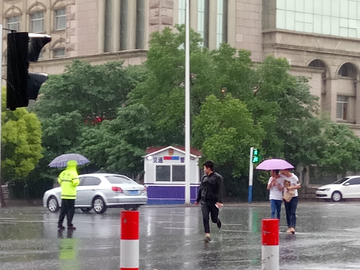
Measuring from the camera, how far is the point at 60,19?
227 feet

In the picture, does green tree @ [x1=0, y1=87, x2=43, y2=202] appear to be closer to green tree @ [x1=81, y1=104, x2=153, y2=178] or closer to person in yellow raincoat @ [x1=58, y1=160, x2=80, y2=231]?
green tree @ [x1=81, y1=104, x2=153, y2=178]

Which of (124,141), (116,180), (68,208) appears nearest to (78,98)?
(124,141)

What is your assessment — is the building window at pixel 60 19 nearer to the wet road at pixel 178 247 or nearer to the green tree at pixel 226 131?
the green tree at pixel 226 131

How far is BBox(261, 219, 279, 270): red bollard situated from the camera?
27.6ft

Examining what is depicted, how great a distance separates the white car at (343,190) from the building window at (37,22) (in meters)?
28.3

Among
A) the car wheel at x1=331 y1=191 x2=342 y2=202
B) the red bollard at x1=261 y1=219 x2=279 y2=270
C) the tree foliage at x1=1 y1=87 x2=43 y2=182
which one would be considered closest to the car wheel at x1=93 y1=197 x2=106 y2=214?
the tree foliage at x1=1 y1=87 x2=43 y2=182

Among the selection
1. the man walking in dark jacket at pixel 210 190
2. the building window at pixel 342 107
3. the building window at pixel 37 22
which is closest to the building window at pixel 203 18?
the building window at pixel 342 107

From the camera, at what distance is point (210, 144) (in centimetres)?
4522

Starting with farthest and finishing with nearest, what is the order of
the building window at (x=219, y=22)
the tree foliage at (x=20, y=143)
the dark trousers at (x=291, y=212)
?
the building window at (x=219, y=22), the tree foliage at (x=20, y=143), the dark trousers at (x=291, y=212)

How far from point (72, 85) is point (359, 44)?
90.3ft

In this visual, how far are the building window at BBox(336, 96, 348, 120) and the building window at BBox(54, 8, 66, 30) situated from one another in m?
21.4

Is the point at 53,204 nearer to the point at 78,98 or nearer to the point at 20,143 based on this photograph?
the point at 20,143

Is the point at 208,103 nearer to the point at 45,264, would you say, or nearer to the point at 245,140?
the point at 245,140

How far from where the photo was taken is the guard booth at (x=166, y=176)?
1684 inches
